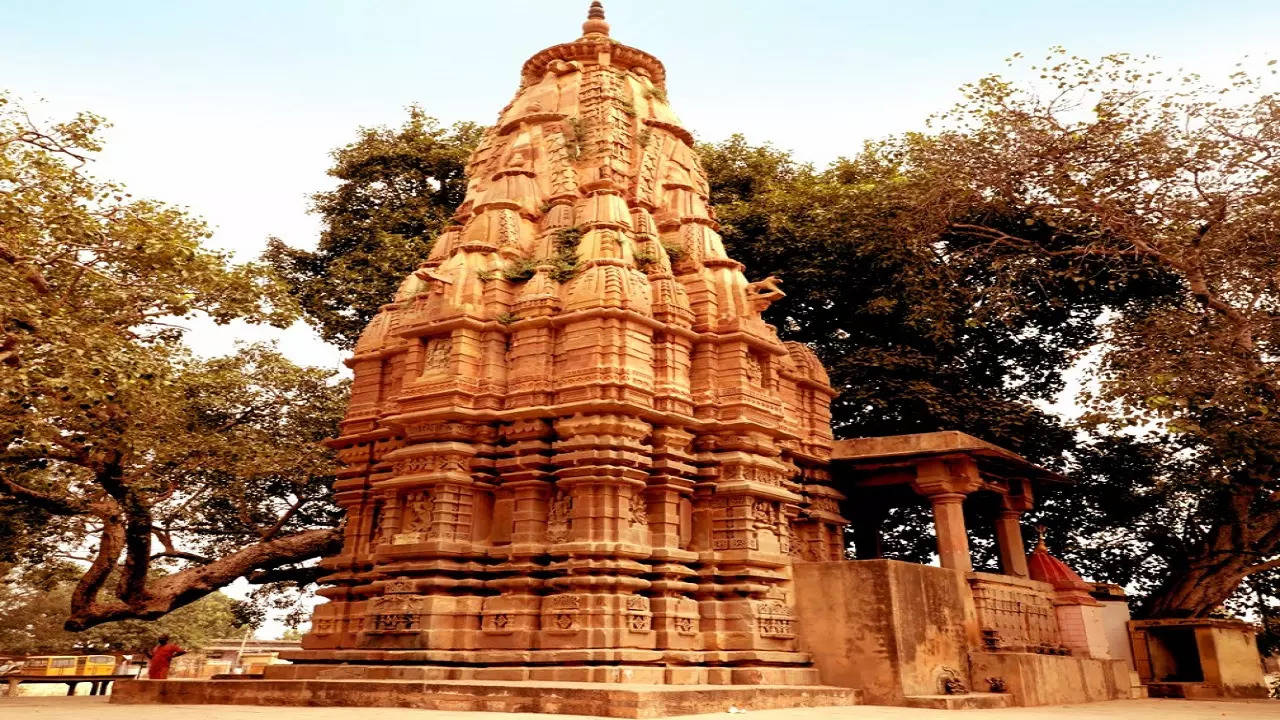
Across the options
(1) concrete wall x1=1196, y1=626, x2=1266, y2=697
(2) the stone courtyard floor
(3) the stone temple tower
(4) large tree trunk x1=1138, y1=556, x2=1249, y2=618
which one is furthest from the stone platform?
(4) large tree trunk x1=1138, y1=556, x2=1249, y2=618

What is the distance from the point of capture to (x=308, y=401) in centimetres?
1844

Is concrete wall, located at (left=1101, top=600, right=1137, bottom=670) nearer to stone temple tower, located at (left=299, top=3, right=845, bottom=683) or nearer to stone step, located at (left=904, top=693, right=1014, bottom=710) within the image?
stone temple tower, located at (left=299, top=3, right=845, bottom=683)

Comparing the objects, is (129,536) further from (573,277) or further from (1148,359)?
(1148,359)

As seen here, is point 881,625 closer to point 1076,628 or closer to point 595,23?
point 1076,628

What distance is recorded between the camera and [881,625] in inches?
419

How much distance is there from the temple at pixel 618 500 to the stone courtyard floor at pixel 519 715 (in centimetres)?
39

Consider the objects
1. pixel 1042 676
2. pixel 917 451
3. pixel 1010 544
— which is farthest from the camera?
pixel 1010 544

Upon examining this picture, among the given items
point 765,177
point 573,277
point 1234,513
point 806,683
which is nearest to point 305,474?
point 573,277

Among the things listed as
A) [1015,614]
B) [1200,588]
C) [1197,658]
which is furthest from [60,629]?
[1200,588]

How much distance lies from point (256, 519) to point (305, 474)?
8.13 feet

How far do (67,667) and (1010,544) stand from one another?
27.3 m

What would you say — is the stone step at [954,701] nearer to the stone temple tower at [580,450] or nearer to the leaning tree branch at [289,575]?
the stone temple tower at [580,450]

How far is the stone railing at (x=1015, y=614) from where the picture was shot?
1247 cm

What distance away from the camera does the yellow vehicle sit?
21.2 m
